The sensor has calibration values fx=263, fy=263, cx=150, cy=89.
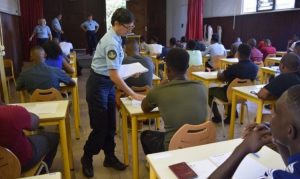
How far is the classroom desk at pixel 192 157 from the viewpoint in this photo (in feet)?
4.22

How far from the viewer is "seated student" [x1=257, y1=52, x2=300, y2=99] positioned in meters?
2.58

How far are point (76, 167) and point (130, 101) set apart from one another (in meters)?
0.97

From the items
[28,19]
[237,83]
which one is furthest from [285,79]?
[28,19]

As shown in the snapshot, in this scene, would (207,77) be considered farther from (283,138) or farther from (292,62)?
(283,138)

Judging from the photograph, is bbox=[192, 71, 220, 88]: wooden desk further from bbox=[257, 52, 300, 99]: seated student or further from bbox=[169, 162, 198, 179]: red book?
bbox=[169, 162, 198, 179]: red book

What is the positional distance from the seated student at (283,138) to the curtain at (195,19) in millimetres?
9261

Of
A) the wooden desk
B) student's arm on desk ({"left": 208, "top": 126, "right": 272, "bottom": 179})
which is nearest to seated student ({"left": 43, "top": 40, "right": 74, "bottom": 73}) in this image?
the wooden desk

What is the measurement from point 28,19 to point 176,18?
627cm

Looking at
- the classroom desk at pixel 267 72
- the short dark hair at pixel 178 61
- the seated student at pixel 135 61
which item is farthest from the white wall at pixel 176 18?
the short dark hair at pixel 178 61

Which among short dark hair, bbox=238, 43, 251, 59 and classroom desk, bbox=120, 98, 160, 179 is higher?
short dark hair, bbox=238, 43, 251, 59

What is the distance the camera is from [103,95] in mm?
2412

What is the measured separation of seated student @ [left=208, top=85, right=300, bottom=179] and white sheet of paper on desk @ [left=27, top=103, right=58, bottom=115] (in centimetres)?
166

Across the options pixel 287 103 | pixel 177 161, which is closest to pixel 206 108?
pixel 177 161

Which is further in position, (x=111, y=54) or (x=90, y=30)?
(x=90, y=30)
